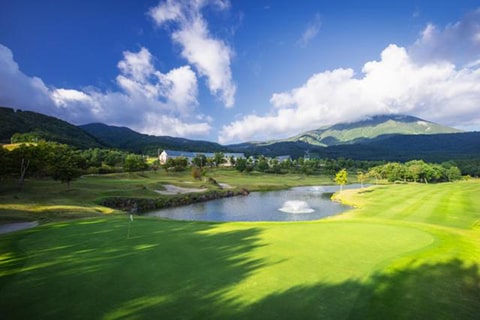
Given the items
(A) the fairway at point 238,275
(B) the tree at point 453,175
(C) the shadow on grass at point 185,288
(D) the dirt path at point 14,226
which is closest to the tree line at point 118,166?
(B) the tree at point 453,175

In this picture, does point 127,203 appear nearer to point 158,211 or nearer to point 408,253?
point 158,211

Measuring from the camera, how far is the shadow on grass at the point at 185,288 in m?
6.18

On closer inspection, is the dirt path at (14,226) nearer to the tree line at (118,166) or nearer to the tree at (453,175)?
the tree line at (118,166)

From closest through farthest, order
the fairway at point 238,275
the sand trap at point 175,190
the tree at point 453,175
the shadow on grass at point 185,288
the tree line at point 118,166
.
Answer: the shadow on grass at point 185,288 → the fairway at point 238,275 → the tree line at point 118,166 → the sand trap at point 175,190 → the tree at point 453,175

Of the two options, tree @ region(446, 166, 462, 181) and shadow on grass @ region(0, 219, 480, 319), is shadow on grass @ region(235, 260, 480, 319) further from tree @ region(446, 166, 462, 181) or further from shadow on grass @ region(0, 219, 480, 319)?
tree @ region(446, 166, 462, 181)

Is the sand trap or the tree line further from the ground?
the tree line

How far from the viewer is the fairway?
633 cm

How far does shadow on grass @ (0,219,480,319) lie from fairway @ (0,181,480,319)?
32 millimetres

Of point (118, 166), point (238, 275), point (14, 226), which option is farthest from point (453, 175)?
point (118, 166)

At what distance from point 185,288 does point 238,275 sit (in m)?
1.84

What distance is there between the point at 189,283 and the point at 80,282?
3337 millimetres

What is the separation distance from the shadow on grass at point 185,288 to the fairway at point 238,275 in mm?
32

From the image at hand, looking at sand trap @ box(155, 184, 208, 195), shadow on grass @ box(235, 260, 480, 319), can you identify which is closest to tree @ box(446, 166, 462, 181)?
sand trap @ box(155, 184, 208, 195)

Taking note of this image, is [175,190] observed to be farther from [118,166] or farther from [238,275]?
[238,275]
